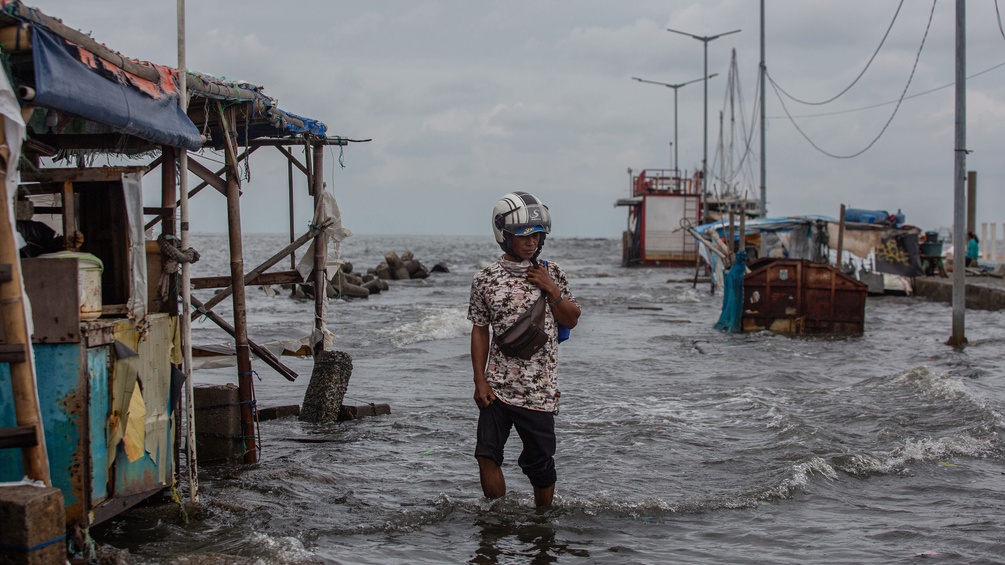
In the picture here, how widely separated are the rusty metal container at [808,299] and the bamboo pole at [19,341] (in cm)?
1512

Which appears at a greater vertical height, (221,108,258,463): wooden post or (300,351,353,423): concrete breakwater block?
(221,108,258,463): wooden post

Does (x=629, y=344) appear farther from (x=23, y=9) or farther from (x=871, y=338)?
(x=23, y=9)

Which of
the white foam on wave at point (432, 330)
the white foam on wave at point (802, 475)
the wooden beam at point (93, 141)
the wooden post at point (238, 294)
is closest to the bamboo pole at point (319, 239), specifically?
the wooden post at point (238, 294)

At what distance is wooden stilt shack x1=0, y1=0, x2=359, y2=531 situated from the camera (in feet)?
13.6

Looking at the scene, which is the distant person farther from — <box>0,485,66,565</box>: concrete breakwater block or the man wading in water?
<box>0,485,66,565</box>: concrete breakwater block

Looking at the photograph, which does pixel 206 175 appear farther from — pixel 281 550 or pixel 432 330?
pixel 432 330

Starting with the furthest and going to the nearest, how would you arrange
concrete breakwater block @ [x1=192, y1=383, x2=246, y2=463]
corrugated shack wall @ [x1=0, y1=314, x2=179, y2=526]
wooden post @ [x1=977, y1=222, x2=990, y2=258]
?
wooden post @ [x1=977, y1=222, x2=990, y2=258] → concrete breakwater block @ [x1=192, y1=383, x2=246, y2=463] → corrugated shack wall @ [x1=0, y1=314, x2=179, y2=526]

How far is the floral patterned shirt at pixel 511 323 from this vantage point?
17.3 ft

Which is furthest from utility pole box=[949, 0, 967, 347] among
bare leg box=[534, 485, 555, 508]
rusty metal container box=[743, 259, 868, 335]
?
bare leg box=[534, 485, 555, 508]

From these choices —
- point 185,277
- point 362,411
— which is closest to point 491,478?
point 185,277

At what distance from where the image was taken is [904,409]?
10055mm

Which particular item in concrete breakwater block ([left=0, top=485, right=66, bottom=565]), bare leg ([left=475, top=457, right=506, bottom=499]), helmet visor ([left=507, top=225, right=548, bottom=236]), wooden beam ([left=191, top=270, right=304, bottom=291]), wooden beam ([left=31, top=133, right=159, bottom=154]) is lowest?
bare leg ([left=475, top=457, right=506, bottom=499])

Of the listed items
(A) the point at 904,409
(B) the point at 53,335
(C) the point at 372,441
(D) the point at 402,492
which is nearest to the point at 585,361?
(A) the point at 904,409

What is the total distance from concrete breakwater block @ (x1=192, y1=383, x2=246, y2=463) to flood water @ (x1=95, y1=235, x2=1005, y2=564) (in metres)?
0.17
